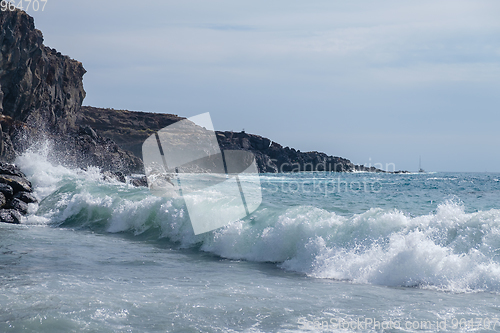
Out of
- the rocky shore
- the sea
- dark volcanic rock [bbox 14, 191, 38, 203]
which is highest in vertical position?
the rocky shore

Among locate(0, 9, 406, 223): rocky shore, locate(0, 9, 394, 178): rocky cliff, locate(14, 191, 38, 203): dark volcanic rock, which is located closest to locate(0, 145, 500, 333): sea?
locate(14, 191, 38, 203): dark volcanic rock

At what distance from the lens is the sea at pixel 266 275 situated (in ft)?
16.4

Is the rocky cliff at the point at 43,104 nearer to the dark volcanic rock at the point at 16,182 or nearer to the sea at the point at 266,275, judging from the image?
the dark volcanic rock at the point at 16,182

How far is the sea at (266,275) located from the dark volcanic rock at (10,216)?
123 centimetres

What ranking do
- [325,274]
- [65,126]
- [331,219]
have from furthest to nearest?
1. [65,126]
2. [331,219]
3. [325,274]

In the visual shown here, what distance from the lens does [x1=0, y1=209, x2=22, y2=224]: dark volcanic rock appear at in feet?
42.5

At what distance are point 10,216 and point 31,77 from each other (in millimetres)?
38360

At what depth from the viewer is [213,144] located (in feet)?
323

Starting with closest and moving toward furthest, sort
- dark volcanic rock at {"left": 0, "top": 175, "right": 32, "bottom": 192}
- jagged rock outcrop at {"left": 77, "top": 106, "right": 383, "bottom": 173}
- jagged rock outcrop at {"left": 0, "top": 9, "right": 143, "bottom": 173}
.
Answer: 1. dark volcanic rock at {"left": 0, "top": 175, "right": 32, "bottom": 192}
2. jagged rock outcrop at {"left": 0, "top": 9, "right": 143, "bottom": 173}
3. jagged rock outcrop at {"left": 77, "top": 106, "right": 383, "bottom": 173}

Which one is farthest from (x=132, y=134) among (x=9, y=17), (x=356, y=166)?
(x=356, y=166)

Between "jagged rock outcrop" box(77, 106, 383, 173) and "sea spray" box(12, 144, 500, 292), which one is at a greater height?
"jagged rock outcrop" box(77, 106, 383, 173)

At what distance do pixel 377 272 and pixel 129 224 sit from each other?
8272mm

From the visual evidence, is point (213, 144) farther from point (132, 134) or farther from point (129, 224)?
point (129, 224)

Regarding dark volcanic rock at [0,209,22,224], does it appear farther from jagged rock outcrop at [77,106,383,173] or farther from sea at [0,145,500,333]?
jagged rock outcrop at [77,106,383,173]
